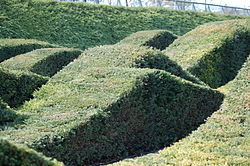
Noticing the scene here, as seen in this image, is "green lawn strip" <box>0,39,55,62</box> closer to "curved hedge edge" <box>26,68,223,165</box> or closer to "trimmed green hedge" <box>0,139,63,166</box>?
"curved hedge edge" <box>26,68,223,165</box>

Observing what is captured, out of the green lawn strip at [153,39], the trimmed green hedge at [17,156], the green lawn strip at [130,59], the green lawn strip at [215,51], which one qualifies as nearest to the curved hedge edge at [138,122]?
the green lawn strip at [130,59]

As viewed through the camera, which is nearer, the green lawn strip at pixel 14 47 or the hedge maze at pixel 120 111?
the hedge maze at pixel 120 111

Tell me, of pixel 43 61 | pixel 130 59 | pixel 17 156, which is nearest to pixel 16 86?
pixel 130 59

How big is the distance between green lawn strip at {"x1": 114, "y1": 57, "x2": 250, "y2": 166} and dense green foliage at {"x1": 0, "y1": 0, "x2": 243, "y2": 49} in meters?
13.3

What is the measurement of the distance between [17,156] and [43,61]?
33.7 feet

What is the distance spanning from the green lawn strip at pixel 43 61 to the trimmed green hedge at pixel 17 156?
30.9ft

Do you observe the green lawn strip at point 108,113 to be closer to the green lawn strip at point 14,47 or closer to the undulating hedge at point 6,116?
the undulating hedge at point 6,116

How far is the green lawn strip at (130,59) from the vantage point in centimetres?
1151

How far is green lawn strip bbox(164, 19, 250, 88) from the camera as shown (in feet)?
50.4

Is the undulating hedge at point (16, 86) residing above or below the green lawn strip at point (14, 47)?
above

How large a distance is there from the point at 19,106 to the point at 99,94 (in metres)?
2.32

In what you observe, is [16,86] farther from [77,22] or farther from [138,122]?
[77,22]

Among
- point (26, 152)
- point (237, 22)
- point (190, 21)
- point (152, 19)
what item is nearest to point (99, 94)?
point (26, 152)

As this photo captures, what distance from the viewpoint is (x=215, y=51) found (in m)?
16.0
